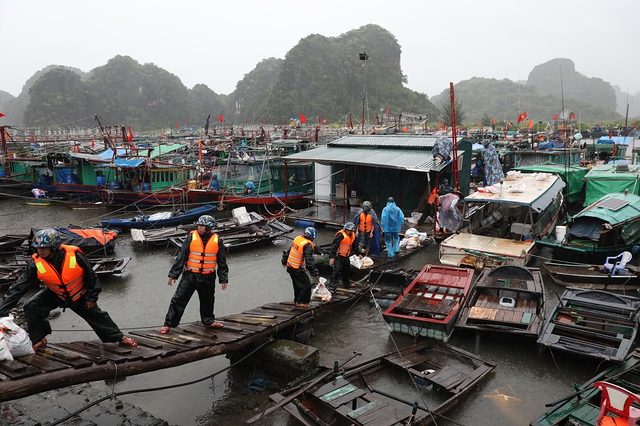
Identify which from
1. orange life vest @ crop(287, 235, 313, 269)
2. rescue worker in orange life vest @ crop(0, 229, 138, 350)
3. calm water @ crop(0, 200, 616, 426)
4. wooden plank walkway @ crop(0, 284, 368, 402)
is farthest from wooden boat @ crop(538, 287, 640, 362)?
rescue worker in orange life vest @ crop(0, 229, 138, 350)

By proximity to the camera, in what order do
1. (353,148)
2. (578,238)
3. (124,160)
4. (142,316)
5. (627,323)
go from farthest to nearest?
(124,160) → (353,148) → (578,238) → (142,316) → (627,323)

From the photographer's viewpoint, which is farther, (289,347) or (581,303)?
(581,303)

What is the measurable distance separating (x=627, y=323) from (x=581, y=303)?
934mm

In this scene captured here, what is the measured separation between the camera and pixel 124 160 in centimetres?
2411

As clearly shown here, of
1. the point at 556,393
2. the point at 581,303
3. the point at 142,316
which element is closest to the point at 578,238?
the point at 581,303

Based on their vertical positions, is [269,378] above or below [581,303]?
below

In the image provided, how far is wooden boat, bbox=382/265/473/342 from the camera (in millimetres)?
8133

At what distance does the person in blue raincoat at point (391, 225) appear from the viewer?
13.1 metres

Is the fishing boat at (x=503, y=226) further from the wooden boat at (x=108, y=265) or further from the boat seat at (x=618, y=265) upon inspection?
the wooden boat at (x=108, y=265)

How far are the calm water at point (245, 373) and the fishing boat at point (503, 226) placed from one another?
4.29ft

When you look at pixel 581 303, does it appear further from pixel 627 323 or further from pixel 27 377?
pixel 27 377

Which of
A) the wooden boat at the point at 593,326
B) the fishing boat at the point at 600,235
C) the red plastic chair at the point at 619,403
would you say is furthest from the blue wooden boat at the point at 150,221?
the red plastic chair at the point at 619,403

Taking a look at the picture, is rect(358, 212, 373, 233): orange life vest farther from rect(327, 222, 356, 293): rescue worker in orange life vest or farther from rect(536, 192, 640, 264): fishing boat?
rect(536, 192, 640, 264): fishing boat

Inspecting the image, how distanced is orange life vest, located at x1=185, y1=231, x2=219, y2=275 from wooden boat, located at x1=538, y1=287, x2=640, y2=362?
5.90 m
